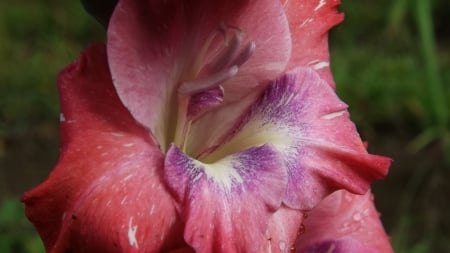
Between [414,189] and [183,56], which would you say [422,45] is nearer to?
[414,189]

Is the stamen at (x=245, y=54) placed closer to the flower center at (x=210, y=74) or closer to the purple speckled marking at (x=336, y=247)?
the flower center at (x=210, y=74)

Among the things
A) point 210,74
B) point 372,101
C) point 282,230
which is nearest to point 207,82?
point 210,74

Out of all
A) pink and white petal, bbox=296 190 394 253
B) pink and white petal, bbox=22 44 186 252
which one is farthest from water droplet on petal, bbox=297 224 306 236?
pink and white petal, bbox=22 44 186 252

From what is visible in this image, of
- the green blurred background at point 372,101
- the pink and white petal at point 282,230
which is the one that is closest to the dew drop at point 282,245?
the pink and white petal at point 282,230

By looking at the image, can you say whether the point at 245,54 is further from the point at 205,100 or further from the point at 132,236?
the point at 132,236

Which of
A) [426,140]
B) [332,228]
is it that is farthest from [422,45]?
[332,228]

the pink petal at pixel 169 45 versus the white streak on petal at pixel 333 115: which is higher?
the pink petal at pixel 169 45

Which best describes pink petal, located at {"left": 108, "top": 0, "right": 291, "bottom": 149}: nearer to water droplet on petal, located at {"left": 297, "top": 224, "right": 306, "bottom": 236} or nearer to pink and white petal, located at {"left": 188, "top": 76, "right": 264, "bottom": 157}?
pink and white petal, located at {"left": 188, "top": 76, "right": 264, "bottom": 157}
